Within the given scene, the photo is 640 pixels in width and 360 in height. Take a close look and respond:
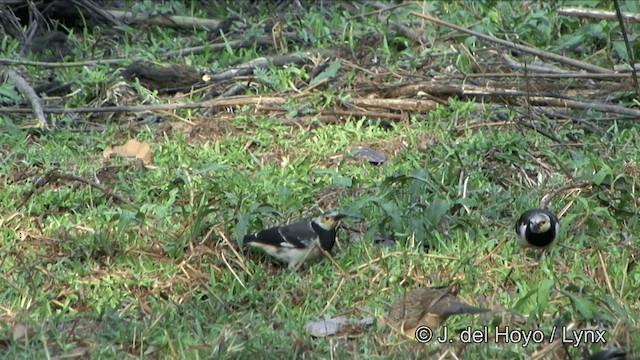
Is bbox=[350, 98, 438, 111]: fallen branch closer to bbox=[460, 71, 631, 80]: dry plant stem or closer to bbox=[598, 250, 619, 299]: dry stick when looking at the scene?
bbox=[460, 71, 631, 80]: dry plant stem

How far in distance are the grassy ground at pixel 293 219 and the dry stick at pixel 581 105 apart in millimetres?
128

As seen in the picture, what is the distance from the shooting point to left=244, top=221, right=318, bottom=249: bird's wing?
5.54 meters

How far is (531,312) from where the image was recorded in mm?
4906

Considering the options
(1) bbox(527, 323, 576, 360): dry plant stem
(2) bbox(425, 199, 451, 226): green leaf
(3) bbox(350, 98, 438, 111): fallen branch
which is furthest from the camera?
(3) bbox(350, 98, 438, 111): fallen branch

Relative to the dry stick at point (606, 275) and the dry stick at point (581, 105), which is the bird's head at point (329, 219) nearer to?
the dry stick at point (606, 275)

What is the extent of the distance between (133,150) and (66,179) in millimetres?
904

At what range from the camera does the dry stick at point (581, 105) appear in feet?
23.9

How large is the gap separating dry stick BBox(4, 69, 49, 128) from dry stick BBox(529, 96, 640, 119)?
117 inches

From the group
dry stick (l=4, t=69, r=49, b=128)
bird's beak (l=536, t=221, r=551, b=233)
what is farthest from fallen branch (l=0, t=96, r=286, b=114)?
bird's beak (l=536, t=221, r=551, b=233)

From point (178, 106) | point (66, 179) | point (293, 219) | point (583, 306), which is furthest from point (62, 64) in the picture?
point (583, 306)

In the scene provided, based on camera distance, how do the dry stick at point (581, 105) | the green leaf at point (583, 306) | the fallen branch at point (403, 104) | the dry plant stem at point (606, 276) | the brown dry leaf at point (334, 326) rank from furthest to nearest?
the fallen branch at point (403, 104)
the dry stick at point (581, 105)
the dry plant stem at point (606, 276)
the brown dry leaf at point (334, 326)
the green leaf at point (583, 306)

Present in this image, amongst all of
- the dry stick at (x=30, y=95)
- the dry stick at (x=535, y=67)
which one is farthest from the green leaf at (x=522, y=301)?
the dry stick at (x=30, y=95)

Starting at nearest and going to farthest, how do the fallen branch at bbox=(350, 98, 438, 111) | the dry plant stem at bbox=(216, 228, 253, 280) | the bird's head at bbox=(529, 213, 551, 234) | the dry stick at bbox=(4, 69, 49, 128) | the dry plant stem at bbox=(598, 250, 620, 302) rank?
the dry plant stem at bbox=(598, 250, 620, 302), the bird's head at bbox=(529, 213, 551, 234), the dry plant stem at bbox=(216, 228, 253, 280), the dry stick at bbox=(4, 69, 49, 128), the fallen branch at bbox=(350, 98, 438, 111)

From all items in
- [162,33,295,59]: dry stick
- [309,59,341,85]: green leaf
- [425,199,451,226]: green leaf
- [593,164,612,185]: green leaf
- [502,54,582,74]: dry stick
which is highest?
[425,199,451,226]: green leaf
